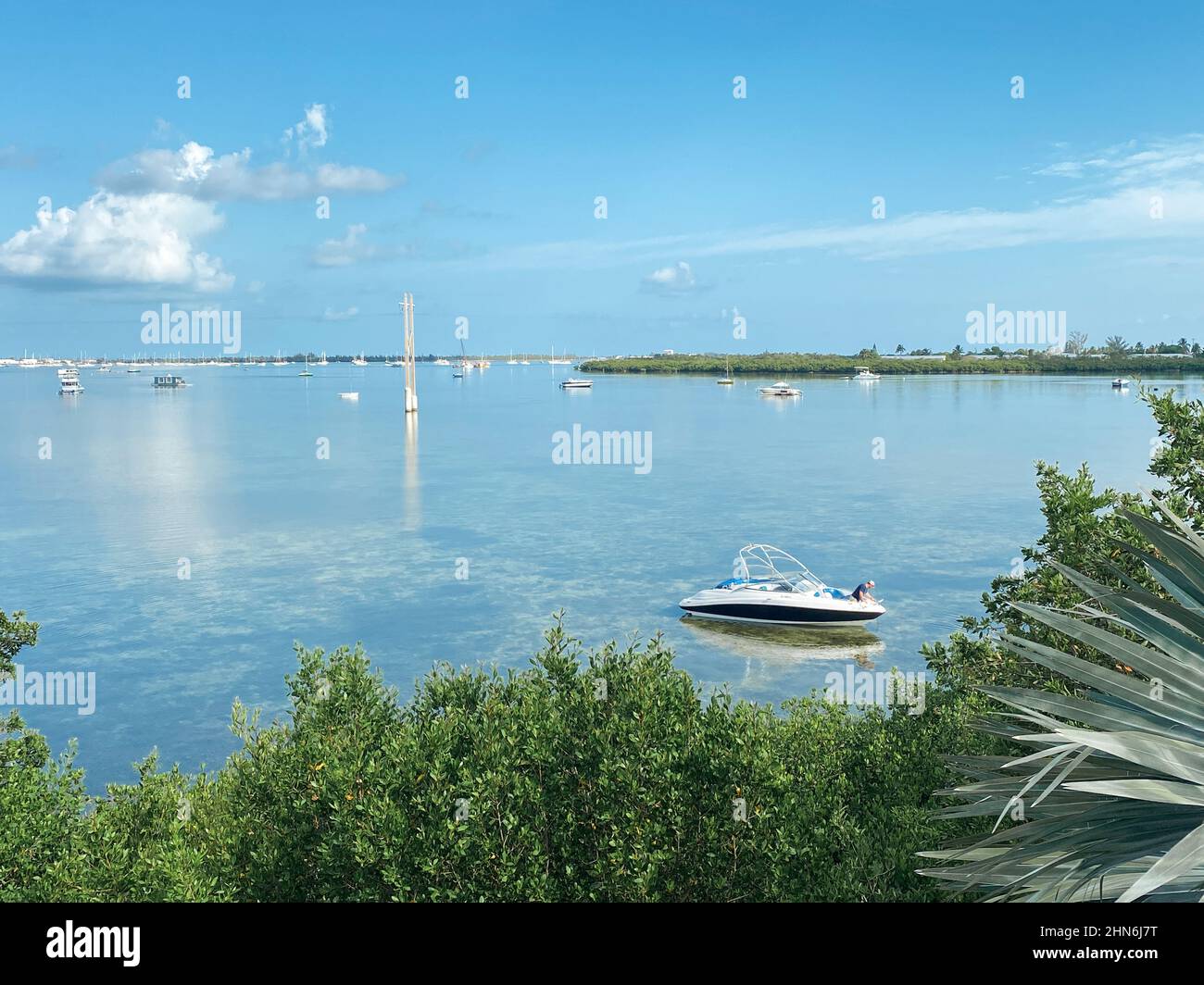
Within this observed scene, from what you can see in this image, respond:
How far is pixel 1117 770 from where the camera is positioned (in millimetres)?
5078

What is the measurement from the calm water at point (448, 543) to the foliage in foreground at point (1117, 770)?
69.7 feet

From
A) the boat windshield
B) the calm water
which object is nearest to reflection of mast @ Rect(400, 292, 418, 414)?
the calm water

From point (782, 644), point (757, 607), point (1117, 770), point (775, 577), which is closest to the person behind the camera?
→ point (1117, 770)

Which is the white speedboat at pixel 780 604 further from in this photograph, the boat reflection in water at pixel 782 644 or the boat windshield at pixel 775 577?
the boat reflection in water at pixel 782 644

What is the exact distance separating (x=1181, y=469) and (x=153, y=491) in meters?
60.0

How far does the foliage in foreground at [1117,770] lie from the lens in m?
4.34

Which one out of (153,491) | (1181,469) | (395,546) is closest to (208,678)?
(395,546)

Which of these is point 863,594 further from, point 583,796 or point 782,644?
point 583,796

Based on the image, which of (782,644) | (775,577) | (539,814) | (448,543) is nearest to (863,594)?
(782,644)

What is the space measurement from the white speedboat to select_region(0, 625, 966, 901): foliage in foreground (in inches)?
960

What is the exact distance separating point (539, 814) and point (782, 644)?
26559 millimetres

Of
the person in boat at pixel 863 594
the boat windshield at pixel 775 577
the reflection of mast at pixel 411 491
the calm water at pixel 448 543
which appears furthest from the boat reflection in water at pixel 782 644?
the reflection of mast at pixel 411 491

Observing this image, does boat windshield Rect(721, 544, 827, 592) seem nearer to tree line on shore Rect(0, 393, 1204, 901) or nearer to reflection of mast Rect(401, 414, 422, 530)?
reflection of mast Rect(401, 414, 422, 530)
